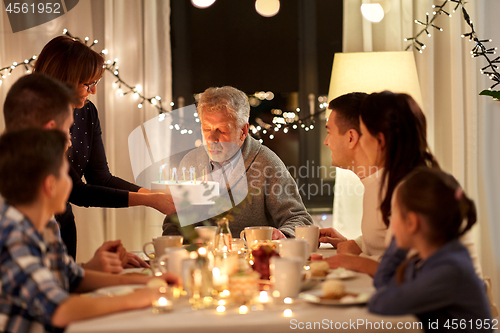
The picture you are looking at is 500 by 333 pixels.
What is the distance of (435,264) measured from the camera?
109cm

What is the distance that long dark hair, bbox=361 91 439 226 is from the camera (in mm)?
1484

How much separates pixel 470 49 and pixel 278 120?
4.46 feet

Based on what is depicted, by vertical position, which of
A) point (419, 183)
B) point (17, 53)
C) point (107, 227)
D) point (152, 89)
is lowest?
point (107, 227)

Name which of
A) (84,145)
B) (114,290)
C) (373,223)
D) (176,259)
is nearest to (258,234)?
(373,223)

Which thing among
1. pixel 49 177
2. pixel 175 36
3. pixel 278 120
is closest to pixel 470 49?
pixel 278 120

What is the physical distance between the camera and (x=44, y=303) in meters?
1.00

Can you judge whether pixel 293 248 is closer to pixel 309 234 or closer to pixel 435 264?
pixel 309 234

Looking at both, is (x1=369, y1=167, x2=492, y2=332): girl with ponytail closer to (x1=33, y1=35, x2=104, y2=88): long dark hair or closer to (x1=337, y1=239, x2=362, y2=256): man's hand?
(x1=337, y1=239, x2=362, y2=256): man's hand

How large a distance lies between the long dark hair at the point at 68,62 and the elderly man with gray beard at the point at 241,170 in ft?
2.12

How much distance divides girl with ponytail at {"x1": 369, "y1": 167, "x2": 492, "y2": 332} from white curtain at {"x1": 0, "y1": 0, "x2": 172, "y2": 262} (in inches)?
93.7

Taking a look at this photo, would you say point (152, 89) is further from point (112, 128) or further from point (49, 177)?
point (49, 177)

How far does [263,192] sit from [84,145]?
91 centimetres

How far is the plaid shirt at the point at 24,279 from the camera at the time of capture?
39.3 inches

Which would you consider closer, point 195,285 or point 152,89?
point 195,285
